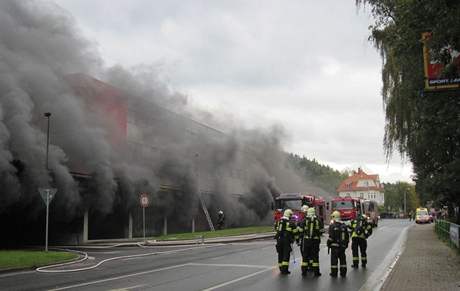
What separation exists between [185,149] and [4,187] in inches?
696

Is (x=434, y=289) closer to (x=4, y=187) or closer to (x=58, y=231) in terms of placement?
(x=4, y=187)

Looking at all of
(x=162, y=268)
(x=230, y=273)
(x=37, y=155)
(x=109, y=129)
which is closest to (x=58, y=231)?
(x=37, y=155)

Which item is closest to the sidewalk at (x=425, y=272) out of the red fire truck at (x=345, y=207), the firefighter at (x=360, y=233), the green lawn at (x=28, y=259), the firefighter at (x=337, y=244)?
the firefighter at (x=360, y=233)

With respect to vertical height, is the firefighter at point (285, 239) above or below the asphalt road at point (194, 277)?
above

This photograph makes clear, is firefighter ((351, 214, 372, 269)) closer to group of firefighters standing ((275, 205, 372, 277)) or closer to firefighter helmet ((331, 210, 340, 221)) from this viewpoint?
group of firefighters standing ((275, 205, 372, 277))

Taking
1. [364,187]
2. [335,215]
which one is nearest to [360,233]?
[335,215]

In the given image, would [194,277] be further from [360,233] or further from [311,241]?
[360,233]

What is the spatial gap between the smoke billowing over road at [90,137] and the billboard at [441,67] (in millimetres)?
17111

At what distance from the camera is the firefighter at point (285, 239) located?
11.2 metres

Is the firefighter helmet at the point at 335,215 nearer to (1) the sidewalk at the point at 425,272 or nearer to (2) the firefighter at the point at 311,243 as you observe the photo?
(2) the firefighter at the point at 311,243

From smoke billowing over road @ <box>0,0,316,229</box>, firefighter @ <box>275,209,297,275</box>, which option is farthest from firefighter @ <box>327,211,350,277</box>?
smoke billowing over road @ <box>0,0,316,229</box>

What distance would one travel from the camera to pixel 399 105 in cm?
1958

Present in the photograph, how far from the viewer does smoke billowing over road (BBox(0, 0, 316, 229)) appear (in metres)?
23.5

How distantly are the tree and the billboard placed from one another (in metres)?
0.12
